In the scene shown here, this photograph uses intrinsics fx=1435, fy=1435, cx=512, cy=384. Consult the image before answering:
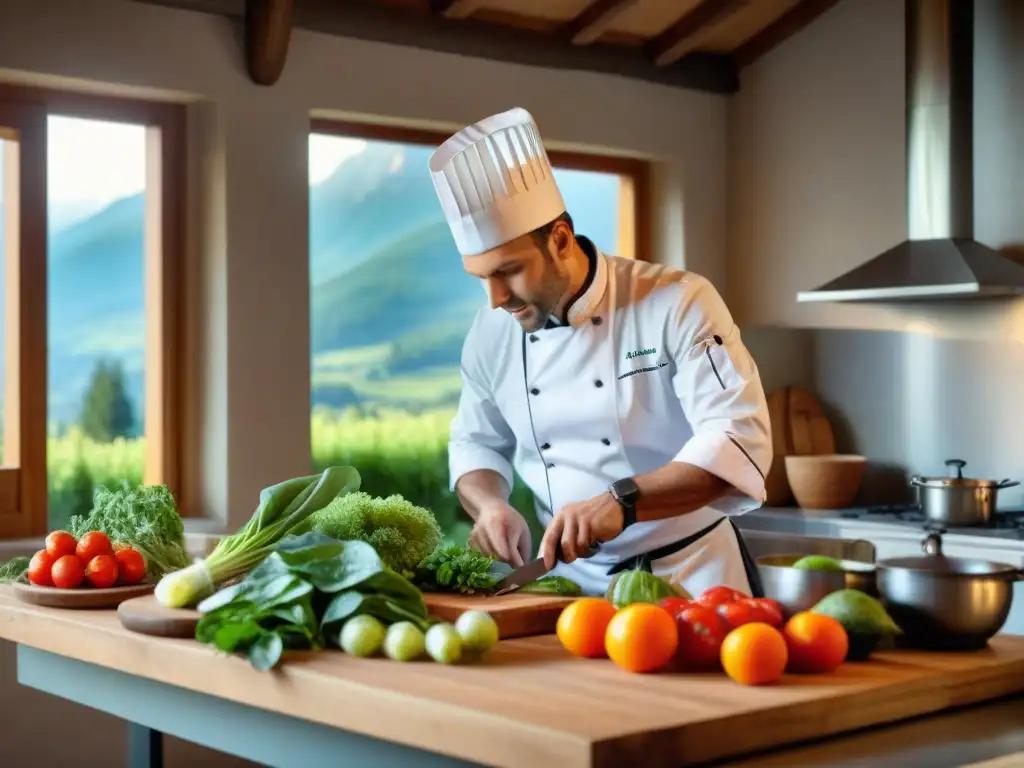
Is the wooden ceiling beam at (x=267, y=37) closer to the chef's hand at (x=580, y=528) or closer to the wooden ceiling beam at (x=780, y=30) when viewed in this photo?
the wooden ceiling beam at (x=780, y=30)

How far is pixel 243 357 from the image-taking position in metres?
4.25

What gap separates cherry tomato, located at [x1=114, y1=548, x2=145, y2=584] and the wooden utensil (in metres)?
0.26

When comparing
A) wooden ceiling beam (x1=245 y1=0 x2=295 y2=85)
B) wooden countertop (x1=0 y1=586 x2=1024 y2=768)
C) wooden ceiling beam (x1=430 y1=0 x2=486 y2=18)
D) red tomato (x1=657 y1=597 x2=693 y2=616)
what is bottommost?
wooden countertop (x1=0 y1=586 x2=1024 y2=768)

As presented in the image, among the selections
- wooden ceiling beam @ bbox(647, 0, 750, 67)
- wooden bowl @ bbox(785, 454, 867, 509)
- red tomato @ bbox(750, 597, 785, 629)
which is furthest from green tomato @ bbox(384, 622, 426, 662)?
wooden ceiling beam @ bbox(647, 0, 750, 67)

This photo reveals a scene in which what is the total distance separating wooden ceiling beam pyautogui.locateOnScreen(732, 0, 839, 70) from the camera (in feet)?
17.3

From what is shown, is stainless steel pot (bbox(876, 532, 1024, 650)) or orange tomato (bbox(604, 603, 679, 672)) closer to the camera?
orange tomato (bbox(604, 603, 679, 672))

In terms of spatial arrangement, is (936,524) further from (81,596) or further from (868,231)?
(81,596)

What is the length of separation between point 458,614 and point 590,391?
82 cm

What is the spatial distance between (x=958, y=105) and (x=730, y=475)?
8.42 feet

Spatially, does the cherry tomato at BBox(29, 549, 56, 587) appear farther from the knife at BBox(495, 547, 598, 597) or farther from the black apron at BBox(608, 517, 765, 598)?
the black apron at BBox(608, 517, 765, 598)

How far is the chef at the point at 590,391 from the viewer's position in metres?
2.57

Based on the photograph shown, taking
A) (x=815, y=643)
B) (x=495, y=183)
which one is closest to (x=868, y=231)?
(x=495, y=183)

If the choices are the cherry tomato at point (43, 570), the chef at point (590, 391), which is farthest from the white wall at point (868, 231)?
the cherry tomato at point (43, 570)

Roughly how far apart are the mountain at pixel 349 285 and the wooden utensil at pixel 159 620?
207 cm
